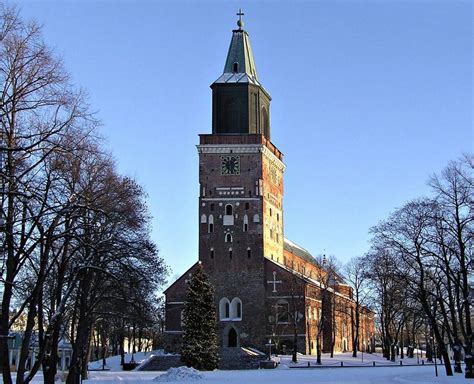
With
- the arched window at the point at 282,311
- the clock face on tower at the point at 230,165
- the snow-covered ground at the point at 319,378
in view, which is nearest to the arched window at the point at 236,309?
the arched window at the point at 282,311

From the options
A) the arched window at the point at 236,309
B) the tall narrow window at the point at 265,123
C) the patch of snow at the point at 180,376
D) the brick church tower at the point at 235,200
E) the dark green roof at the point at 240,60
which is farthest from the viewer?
the tall narrow window at the point at 265,123

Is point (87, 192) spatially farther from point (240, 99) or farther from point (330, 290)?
point (330, 290)

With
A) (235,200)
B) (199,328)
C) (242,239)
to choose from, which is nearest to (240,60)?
(235,200)

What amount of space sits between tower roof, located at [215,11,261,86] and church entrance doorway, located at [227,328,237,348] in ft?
82.4

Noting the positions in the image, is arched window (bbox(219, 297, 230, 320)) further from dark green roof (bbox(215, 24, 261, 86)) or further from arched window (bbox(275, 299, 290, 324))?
dark green roof (bbox(215, 24, 261, 86))

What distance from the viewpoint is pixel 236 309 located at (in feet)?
227

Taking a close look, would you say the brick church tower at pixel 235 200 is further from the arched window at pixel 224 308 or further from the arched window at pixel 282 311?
the arched window at pixel 282 311

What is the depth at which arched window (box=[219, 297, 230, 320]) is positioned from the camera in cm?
6881

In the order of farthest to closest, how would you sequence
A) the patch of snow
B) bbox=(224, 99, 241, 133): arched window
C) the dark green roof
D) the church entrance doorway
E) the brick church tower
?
the dark green roof < bbox=(224, 99, 241, 133): arched window < the brick church tower < the church entrance doorway < the patch of snow

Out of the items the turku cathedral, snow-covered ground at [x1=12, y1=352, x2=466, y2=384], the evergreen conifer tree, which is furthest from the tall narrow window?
snow-covered ground at [x1=12, y1=352, x2=466, y2=384]

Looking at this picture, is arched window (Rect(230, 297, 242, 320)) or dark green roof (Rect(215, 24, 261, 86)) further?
dark green roof (Rect(215, 24, 261, 86))

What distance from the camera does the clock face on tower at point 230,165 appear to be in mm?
71062

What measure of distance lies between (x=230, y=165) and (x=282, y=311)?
51.5ft

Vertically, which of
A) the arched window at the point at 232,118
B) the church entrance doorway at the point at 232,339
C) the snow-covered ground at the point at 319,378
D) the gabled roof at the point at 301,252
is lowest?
the snow-covered ground at the point at 319,378
